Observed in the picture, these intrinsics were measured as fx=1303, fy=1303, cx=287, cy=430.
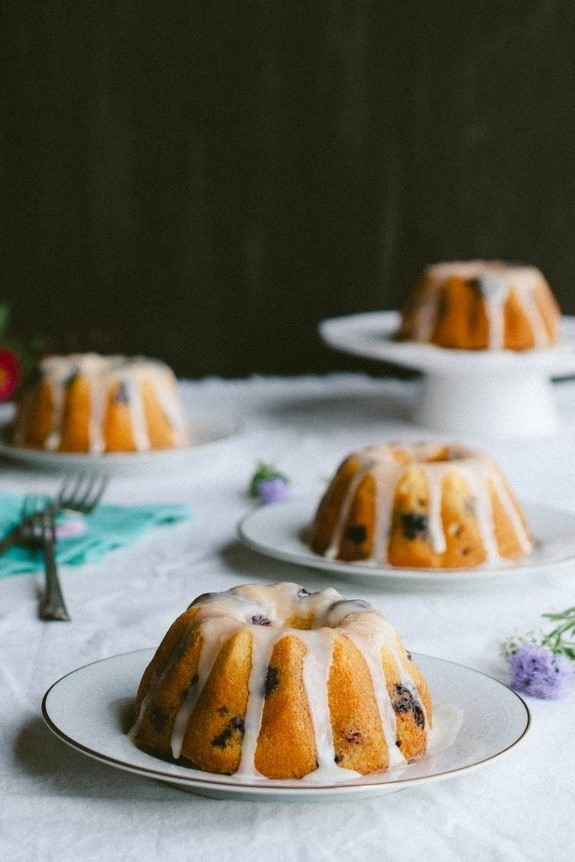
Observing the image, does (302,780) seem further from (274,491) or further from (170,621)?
(274,491)

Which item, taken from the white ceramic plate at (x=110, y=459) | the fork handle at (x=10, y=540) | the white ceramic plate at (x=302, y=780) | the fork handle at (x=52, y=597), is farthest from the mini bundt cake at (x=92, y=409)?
the white ceramic plate at (x=302, y=780)

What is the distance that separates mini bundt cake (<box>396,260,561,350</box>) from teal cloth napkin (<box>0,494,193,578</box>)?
60 cm

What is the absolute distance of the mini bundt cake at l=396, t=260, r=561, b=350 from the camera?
1763 mm

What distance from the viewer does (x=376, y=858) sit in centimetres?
63

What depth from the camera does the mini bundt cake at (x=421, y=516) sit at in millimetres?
1085

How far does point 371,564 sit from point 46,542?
28 cm

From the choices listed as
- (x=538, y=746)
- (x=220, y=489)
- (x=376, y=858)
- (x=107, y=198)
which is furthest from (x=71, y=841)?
(x=107, y=198)

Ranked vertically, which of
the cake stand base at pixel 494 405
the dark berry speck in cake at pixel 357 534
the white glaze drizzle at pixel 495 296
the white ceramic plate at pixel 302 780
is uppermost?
the white glaze drizzle at pixel 495 296

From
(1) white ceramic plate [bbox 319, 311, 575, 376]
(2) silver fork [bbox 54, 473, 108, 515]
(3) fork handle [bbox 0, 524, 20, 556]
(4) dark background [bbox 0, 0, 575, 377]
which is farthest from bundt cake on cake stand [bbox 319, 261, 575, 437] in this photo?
(3) fork handle [bbox 0, 524, 20, 556]

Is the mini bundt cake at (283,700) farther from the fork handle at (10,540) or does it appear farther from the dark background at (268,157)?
the dark background at (268,157)

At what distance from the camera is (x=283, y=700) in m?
0.68

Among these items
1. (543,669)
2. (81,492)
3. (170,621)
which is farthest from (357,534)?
(81,492)

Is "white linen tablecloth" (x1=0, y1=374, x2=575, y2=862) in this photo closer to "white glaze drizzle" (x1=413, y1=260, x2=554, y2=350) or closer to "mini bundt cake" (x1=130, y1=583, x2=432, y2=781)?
"mini bundt cake" (x1=130, y1=583, x2=432, y2=781)

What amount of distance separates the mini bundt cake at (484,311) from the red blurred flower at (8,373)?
56 centimetres
